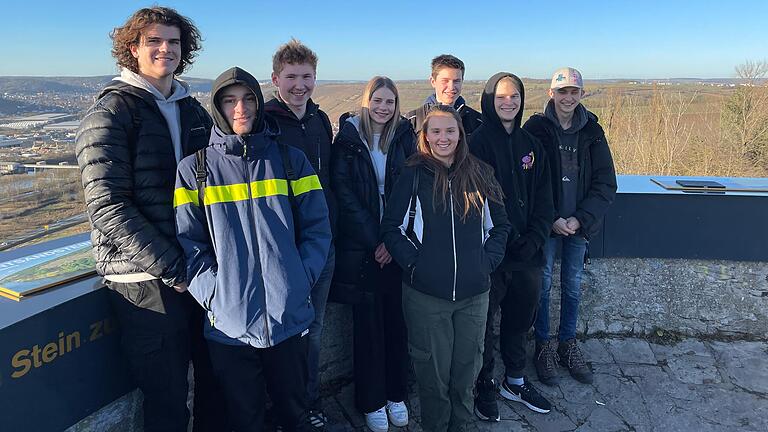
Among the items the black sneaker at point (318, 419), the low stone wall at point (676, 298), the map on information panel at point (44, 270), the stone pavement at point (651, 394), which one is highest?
the map on information panel at point (44, 270)

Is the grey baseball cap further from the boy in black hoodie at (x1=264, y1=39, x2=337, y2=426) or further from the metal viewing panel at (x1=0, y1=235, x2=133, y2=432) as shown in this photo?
the metal viewing panel at (x1=0, y1=235, x2=133, y2=432)

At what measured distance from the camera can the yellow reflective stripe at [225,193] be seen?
1982 mm

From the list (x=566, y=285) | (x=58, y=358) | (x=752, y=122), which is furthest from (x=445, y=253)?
(x=752, y=122)

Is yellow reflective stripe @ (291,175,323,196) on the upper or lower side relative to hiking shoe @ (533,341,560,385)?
upper

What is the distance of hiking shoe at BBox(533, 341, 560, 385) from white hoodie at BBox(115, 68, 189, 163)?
2.55 metres

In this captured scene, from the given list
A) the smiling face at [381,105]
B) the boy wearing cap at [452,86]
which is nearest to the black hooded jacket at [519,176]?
the boy wearing cap at [452,86]

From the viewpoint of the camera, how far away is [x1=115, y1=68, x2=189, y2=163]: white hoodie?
6.53 feet

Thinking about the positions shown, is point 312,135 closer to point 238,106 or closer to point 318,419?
point 238,106

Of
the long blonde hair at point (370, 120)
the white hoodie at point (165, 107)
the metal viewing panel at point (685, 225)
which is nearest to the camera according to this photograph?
the white hoodie at point (165, 107)

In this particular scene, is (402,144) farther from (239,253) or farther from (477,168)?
(239,253)

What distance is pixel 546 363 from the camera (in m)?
3.29

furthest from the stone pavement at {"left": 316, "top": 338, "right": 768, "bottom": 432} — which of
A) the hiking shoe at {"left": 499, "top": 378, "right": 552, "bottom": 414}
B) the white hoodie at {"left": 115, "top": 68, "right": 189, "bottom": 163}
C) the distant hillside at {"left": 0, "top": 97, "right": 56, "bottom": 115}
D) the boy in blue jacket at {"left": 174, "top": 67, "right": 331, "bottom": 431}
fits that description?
the distant hillside at {"left": 0, "top": 97, "right": 56, "bottom": 115}

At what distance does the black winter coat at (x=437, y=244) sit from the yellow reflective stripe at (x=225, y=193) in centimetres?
78

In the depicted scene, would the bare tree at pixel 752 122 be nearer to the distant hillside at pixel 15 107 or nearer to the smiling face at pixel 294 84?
the smiling face at pixel 294 84
